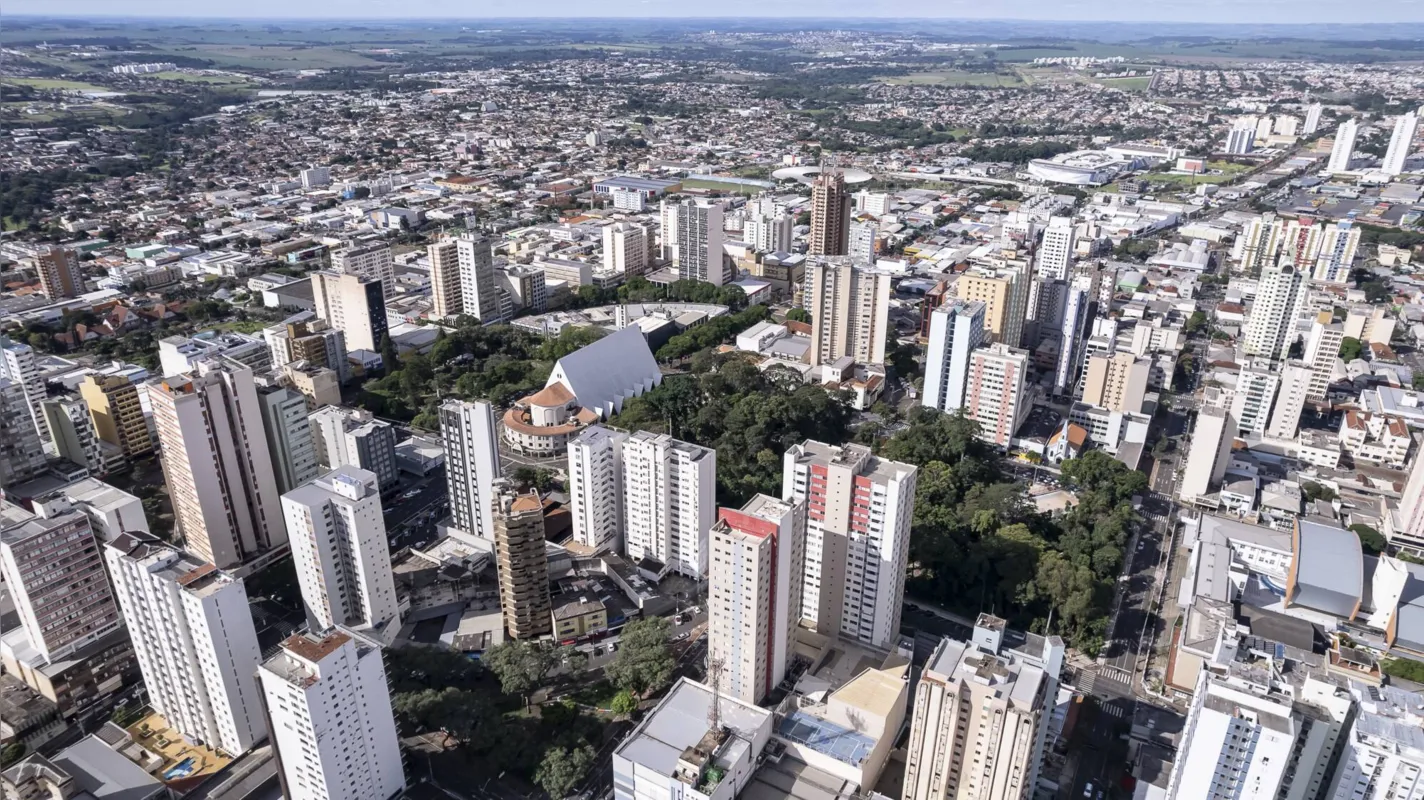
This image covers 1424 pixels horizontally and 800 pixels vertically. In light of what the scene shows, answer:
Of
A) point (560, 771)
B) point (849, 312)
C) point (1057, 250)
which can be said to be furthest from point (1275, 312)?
point (560, 771)

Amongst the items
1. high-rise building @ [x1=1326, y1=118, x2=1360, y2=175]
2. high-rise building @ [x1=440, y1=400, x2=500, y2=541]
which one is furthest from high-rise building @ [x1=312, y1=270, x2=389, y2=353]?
high-rise building @ [x1=1326, y1=118, x2=1360, y2=175]

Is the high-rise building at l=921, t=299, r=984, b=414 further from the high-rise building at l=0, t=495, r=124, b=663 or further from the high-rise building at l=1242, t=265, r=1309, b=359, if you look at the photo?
the high-rise building at l=0, t=495, r=124, b=663

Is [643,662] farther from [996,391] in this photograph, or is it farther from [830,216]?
[830,216]

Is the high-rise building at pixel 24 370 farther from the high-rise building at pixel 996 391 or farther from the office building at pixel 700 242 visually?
the high-rise building at pixel 996 391

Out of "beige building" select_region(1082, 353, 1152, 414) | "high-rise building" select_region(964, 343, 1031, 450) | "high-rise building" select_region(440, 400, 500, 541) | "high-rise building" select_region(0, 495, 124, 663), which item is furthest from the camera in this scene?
"beige building" select_region(1082, 353, 1152, 414)

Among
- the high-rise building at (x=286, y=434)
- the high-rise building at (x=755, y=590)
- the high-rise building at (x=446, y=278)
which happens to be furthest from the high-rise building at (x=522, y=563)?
the high-rise building at (x=446, y=278)

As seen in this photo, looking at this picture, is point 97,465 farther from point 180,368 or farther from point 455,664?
point 455,664

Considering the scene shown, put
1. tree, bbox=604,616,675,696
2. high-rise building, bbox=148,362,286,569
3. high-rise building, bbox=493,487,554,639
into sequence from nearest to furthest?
tree, bbox=604,616,675,696 → high-rise building, bbox=493,487,554,639 → high-rise building, bbox=148,362,286,569
